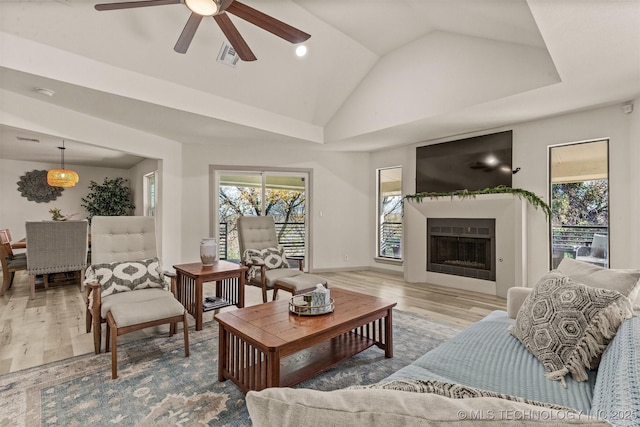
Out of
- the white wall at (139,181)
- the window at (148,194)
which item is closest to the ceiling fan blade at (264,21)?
the white wall at (139,181)

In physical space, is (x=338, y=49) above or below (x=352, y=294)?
above

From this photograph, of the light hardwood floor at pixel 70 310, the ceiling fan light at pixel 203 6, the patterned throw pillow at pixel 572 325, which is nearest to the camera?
the patterned throw pillow at pixel 572 325

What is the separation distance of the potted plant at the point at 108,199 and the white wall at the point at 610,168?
8199mm

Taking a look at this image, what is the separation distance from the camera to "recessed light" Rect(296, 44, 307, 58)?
13.2ft

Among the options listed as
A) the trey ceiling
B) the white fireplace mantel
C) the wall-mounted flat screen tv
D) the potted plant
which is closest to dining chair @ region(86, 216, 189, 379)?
the trey ceiling

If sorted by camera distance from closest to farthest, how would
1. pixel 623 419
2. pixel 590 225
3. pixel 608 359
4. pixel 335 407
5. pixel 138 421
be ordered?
pixel 335 407
pixel 623 419
pixel 608 359
pixel 138 421
pixel 590 225

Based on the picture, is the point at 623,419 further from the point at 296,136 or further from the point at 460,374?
the point at 296,136

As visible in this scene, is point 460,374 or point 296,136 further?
point 296,136

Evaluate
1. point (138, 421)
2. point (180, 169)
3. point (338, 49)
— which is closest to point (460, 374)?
point (138, 421)

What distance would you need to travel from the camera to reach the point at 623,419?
2.14ft

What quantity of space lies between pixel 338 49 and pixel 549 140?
3.05m

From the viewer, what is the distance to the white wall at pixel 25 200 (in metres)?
6.81

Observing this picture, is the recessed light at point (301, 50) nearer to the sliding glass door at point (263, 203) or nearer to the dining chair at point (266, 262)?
the dining chair at point (266, 262)

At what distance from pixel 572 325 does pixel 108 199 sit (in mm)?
8695
